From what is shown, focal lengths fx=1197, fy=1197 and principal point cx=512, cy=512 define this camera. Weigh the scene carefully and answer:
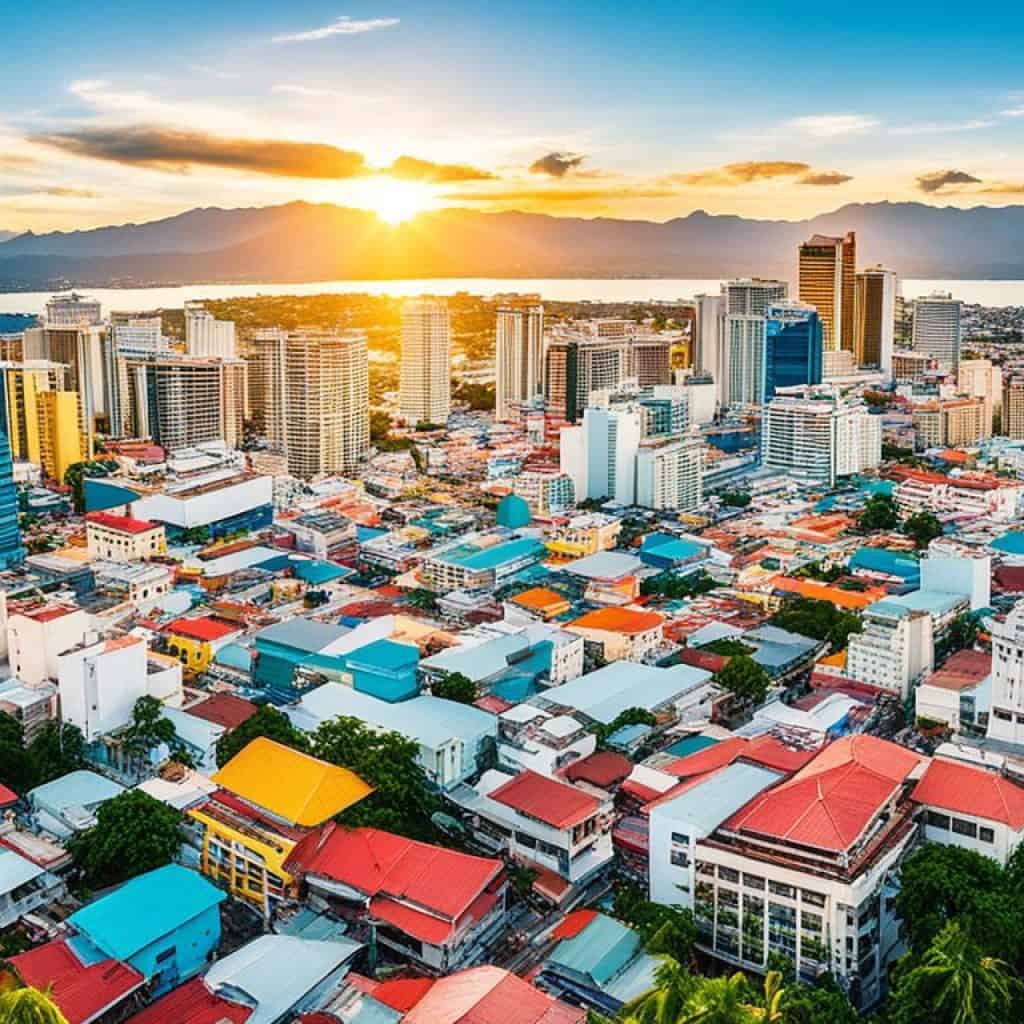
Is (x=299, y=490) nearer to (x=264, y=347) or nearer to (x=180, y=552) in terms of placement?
(x=180, y=552)

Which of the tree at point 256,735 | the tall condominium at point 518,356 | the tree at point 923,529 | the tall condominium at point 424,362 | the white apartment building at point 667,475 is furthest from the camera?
the tall condominium at point 518,356

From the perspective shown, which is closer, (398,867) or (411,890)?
(411,890)

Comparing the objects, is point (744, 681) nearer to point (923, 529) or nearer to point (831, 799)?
point (831, 799)

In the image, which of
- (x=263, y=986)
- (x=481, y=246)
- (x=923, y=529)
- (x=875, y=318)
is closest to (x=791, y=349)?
(x=875, y=318)

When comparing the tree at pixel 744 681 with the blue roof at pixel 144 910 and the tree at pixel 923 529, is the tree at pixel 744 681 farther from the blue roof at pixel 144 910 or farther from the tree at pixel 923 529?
the tree at pixel 923 529

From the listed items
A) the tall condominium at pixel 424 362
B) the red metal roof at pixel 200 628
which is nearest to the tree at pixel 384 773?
the red metal roof at pixel 200 628
